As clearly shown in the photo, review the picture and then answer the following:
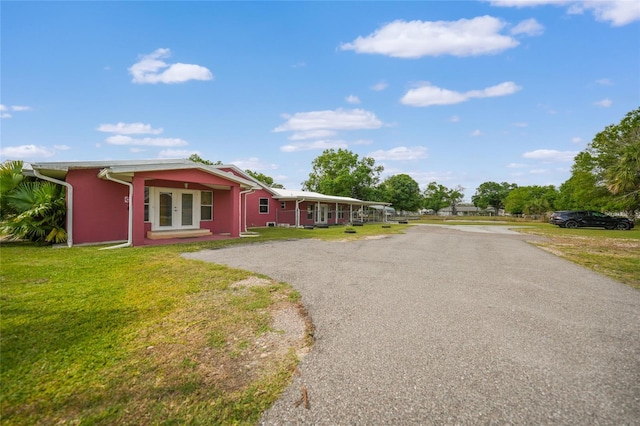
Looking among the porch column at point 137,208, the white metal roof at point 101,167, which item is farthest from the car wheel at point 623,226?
the porch column at point 137,208

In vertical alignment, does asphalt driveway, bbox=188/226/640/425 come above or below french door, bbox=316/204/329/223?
below

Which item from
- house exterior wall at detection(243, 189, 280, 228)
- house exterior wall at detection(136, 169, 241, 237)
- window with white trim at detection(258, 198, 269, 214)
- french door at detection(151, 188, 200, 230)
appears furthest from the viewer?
window with white trim at detection(258, 198, 269, 214)

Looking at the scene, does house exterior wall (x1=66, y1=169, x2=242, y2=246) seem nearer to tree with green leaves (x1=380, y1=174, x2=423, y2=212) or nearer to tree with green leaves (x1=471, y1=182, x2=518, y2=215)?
tree with green leaves (x1=380, y1=174, x2=423, y2=212)

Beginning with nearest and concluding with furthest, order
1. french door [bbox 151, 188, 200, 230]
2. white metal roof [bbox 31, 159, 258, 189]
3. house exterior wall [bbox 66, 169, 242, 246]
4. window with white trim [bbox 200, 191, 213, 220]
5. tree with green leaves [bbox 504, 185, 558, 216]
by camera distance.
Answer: white metal roof [bbox 31, 159, 258, 189] < house exterior wall [bbox 66, 169, 242, 246] < french door [bbox 151, 188, 200, 230] < window with white trim [bbox 200, 191, 213, 220] < tree with green leaves [bbox 504, 185, 558, 216]

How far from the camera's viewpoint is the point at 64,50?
1101 cm

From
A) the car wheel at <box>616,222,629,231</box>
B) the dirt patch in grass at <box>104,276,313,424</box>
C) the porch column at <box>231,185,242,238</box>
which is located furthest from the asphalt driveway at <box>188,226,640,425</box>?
the car wheel at <box>616,222,629,231</box>

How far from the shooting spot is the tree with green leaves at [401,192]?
52328 millimetres

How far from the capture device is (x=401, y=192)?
173ft

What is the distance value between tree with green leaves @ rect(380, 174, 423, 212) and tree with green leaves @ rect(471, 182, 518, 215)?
168ft

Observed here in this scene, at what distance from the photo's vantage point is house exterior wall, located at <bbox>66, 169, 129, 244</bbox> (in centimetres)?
947

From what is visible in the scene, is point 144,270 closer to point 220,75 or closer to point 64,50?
point 64,50

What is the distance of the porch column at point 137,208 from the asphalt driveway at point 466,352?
631 cm

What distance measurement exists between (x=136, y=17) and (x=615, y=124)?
42.6 metres

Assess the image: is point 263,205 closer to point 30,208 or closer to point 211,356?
point 30,208
